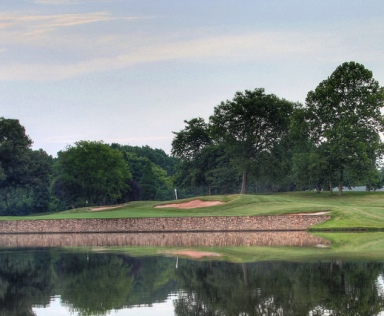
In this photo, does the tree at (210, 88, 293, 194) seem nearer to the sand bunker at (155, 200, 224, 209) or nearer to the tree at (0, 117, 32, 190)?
the sand bunker at (155, 200, 224, 209)

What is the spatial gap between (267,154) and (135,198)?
113ft

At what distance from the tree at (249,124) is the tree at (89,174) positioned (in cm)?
2042

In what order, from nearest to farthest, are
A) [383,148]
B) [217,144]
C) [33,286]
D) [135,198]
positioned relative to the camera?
[33,286] < [383,148] < [217,144] < [135,198]

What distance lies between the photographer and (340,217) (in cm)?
5166

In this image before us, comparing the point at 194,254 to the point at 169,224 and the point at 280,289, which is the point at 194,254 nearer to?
the point at 280,289

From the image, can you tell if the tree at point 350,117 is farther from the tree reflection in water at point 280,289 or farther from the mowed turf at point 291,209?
the tree reflection in water at point 280,289

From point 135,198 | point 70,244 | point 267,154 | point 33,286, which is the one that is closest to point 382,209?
point 70,244

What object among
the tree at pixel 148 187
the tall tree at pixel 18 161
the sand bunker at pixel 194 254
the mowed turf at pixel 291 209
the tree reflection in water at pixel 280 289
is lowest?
the sand bunker at pixel 194 254

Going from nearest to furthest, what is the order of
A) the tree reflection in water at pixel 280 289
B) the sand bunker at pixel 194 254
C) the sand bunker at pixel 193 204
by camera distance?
1. the tree reflection in water at pixel 280 289
2. the sand bunker at pixel 194 254
3. the sand bunker at pixel 193 204

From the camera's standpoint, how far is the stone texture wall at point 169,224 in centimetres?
5328

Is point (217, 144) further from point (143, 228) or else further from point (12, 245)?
point (12, 245)

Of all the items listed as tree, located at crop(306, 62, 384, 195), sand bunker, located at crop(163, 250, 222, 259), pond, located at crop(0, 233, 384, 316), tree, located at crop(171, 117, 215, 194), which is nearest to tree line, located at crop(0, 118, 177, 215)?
tree, located at crop(171, 117, 215, 194)

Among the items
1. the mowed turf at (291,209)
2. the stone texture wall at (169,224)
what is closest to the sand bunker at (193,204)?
the mowed turf at (291,209)

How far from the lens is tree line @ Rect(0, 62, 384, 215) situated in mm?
76312
